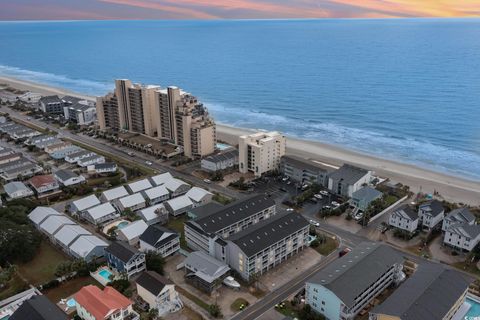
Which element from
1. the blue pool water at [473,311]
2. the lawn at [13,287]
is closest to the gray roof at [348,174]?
the blue pool water at [473,311]

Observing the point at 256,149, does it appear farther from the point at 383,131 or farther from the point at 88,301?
the point at 383,131

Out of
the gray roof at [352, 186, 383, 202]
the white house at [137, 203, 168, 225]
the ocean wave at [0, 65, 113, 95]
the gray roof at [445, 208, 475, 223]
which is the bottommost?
the ocean wave at [0, 65, 113, 95]

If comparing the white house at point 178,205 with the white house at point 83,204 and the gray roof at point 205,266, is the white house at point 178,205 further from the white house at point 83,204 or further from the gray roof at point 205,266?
the gray roof at point 205,266

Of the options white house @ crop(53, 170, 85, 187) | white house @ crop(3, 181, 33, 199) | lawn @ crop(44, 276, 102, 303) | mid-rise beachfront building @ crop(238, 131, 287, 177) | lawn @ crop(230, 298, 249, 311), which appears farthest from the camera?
mid-rise beachfront building @ crop(238, 131, 287, 177)

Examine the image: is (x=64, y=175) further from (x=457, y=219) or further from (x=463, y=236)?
(x=463, y=236)

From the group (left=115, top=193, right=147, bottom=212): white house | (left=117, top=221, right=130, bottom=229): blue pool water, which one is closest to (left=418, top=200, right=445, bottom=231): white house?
(left=115, top=193, right=147, bottom=212): white house

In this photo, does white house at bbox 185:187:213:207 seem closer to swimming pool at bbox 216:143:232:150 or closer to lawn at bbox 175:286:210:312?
lawn at bbox 175:286:210:312

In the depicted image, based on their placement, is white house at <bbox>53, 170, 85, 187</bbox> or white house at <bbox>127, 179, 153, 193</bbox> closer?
white house at <bbox>127, 179, 153, 193</bbox>
